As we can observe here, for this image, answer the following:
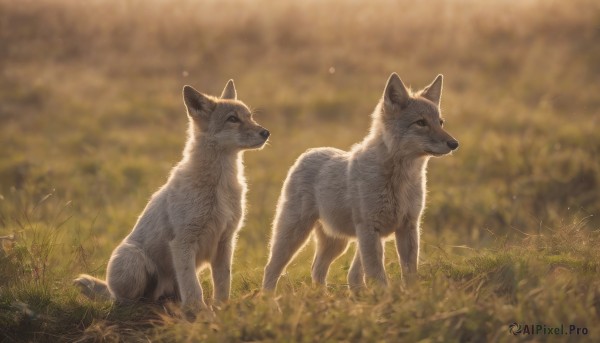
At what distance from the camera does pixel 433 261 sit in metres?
6.82

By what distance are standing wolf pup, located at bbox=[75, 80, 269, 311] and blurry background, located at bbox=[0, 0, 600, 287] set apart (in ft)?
3.36

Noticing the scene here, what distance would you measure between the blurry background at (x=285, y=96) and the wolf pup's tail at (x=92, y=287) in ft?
2.80

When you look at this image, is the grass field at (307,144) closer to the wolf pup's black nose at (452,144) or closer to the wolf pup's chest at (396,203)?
the wolf pup's chest at (396,203)

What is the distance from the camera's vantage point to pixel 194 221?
6.26 meters

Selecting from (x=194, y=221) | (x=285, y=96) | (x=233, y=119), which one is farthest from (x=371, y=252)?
(x=285, y=96)

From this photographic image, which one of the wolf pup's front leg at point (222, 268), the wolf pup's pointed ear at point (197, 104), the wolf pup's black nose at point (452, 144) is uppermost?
the wolf pup's pointed ear at point (197, 104)

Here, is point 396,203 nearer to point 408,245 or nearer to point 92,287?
point 408,245

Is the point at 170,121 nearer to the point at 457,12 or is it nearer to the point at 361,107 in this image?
the point at 361,107

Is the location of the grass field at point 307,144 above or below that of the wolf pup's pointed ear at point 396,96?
below

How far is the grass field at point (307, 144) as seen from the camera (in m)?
5.04

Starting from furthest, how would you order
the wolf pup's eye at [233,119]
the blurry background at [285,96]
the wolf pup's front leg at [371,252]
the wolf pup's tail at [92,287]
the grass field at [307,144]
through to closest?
the blurry background at [285,96]
the wolf pup's eye at [233,119]
the wolf pup's tail at [92,287]
the wolf pup's front leg at [371,252]
the grass field at [307,144]

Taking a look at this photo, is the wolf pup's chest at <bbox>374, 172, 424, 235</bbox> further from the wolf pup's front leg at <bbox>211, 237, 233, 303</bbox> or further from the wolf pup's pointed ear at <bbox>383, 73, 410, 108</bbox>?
the wolf pup's front leg at <bbox>211, 237, 233, 303</bbox>

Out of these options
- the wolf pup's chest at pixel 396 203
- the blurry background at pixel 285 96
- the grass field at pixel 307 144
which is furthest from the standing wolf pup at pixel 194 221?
the wolf pup's chest at pixel 396 203

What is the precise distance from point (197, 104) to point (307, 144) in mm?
7501
